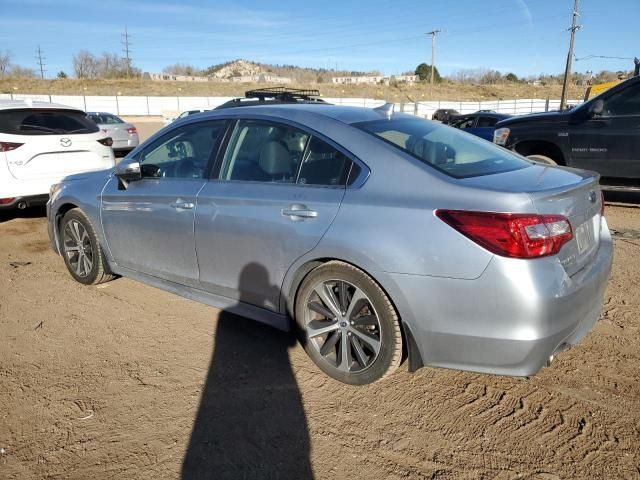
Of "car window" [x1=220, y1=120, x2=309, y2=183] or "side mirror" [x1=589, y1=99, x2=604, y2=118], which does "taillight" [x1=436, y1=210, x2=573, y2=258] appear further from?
"side mirror" [x1=589, y1=99, x2=604, y2=118]

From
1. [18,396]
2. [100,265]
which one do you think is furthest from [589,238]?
[100,265]

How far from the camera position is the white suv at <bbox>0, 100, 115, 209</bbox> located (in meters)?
6.49


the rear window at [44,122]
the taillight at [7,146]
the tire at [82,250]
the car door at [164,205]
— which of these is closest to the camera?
the car door at [164,205]

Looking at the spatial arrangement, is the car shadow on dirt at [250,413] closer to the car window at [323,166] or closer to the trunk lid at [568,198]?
the car window at [323,166]

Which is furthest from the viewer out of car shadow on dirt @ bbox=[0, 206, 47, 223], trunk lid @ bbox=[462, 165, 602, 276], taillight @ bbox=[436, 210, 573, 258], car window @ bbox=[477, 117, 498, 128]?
car window @ bbox=[477, 117, 498, 128]

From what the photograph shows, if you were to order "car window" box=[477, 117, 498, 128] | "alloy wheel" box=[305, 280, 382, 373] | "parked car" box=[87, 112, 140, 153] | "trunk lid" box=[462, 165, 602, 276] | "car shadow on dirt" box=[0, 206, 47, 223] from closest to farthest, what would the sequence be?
"trunk lid" box=[462, 165, 602, 276] → "alloy wheel" box=[305, 280, 382, 373] → "car shadow on dirt" box=[0, 206, 47, 223] → "car window" box=[477, 117, 498, 128] → "parked car" box=[87, 112, 140, 153]

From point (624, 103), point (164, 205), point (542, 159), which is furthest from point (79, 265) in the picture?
point (624, 103)

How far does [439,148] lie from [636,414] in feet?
5.95

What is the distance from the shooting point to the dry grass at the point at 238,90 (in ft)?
195

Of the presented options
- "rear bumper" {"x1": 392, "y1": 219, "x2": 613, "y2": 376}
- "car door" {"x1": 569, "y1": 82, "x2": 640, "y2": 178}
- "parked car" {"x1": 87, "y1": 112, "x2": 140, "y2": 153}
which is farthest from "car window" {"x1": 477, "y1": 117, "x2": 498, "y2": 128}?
"rear bumper" {"x1": 392, "y1": 219, "x2": 613, "y2": 376}

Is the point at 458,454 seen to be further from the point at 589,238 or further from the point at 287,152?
the point at 287,152

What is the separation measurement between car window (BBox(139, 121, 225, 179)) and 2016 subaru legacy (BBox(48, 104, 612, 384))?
0.02 meters

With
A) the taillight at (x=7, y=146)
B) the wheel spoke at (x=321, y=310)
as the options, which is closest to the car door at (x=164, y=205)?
the wheel spoke at (x=321, y=310)

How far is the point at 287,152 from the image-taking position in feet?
10.8
